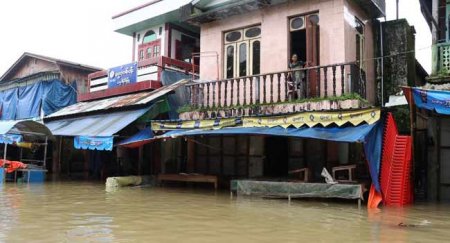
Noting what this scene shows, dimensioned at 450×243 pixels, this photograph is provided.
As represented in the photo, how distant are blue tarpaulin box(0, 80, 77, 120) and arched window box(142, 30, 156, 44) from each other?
433 centimetres

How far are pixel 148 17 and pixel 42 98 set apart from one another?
21.0 feet

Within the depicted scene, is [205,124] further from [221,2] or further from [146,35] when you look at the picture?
[146,35]

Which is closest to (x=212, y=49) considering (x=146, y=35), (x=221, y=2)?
(x=221, y=2)

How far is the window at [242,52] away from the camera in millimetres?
12633

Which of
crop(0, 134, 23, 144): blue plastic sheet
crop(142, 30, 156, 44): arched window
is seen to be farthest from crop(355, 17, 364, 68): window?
crop(0, 134, 23, 144): blue plastic sheet

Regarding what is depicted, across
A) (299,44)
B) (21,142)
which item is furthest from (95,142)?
(299,44)

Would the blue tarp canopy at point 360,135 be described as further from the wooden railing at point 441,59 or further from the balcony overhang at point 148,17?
the balcony overhang at point 148,17

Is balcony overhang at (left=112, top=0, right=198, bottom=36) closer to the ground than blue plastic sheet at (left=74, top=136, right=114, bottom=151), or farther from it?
farther from it

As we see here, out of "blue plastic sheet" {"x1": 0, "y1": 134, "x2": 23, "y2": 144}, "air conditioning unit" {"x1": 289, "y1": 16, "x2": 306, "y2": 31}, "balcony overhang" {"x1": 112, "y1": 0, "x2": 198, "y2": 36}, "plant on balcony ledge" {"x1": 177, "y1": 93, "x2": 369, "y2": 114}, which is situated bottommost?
"blue plastic sheet" {"x1": 0, "y1": 134, "x2": 23, "y2": 144}

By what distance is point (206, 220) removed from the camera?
7.28m

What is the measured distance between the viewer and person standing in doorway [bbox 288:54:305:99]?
1077 centimetres

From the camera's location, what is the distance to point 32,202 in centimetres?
951

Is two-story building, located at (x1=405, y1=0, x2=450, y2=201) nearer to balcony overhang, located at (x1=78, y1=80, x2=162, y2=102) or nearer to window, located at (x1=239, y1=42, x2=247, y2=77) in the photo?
window, located at (x1=239, y1=42, x2=247, y2=77)

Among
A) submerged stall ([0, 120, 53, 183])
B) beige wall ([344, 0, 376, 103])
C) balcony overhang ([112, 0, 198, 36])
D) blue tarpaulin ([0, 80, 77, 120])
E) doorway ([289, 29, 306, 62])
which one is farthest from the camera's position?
blue tarpaulin ([0, 80, 77, 120])
